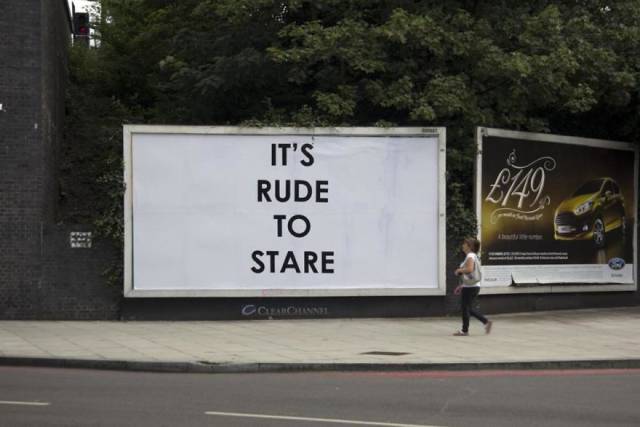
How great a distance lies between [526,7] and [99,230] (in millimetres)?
11374

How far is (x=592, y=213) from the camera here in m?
22.2

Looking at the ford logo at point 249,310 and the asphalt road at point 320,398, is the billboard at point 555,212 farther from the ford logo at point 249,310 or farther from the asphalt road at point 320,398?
the asphalt road at point 320,398

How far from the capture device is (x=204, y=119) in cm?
2528

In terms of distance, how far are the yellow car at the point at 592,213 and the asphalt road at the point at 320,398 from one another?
340 inches

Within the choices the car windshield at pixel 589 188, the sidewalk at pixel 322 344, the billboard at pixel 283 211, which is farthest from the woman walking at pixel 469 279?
the car windshield at pixel 589 188

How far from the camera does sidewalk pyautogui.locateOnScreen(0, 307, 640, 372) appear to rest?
13258mm

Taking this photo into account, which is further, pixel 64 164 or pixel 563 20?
pixel 64 164

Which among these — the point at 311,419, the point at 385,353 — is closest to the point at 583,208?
the point at 385,353

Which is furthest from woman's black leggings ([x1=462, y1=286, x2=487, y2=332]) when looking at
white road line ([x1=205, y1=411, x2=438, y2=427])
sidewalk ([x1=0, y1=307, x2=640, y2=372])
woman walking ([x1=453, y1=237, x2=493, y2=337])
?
white road line ([x1=205, y1=411, x2=438, y2=427])

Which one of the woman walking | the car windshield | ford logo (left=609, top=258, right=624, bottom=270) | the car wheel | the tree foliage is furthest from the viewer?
ford logo (left=609, top=258, right=624, bottom=270)

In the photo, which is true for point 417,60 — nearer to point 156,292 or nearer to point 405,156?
point 405,156

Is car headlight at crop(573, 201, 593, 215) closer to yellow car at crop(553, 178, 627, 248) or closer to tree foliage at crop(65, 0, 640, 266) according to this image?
yellow car at crop(553, 178, 627, 248)

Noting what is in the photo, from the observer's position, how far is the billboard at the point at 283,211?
1864cm

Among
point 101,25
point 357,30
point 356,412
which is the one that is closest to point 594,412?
point 356,412
